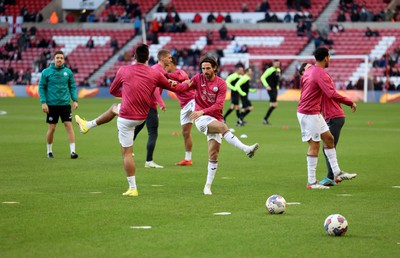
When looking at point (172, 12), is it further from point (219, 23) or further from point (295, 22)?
point (295, 22)

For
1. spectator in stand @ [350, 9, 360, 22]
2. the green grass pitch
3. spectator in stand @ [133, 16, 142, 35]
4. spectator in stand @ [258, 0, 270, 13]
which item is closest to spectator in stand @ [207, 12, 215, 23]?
spectator in stand @ [258, 0, 270, 13]

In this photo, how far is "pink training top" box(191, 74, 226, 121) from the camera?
13.4 m

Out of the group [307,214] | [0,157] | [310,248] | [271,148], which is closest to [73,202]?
[307,214]

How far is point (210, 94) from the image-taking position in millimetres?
13469

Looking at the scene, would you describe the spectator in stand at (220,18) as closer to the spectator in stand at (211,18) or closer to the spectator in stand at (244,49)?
the spectator in stand at (211,18)

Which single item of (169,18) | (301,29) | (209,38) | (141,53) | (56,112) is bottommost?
(209,38)

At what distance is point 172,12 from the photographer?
64.6 meters

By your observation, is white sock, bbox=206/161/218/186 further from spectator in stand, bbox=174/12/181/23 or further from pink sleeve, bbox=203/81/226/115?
spectator in stand, bbox=174/12/181/23

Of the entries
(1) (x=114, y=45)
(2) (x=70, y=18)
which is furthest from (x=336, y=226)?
(2) (x=70, y=18)

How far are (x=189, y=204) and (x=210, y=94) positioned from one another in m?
2.04

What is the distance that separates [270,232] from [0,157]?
35.2ft

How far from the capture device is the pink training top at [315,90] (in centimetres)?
1388

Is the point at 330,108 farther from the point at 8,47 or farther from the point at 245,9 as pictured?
the point at 8,47

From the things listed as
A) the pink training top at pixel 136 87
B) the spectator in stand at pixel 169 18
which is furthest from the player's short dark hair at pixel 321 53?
the spectator in stand at pixel 169 18
